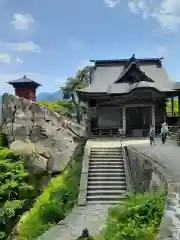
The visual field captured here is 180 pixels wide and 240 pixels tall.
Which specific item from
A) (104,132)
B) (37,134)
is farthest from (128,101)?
(37,134)

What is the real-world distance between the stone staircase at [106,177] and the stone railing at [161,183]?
0.68 m

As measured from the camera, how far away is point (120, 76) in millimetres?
27703

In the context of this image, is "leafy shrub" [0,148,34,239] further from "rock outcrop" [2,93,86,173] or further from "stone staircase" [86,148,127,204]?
"stone staircase" [86,148,127,204]

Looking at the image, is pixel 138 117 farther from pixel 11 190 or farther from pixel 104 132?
pixel 11 190

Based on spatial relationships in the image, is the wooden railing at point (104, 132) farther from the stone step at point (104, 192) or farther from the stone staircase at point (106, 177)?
the stone step at point (104, 192)

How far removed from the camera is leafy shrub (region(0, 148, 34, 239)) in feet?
50.0

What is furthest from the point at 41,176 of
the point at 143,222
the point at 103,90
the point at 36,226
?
the point at 143,222

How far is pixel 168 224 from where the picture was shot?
205 inches

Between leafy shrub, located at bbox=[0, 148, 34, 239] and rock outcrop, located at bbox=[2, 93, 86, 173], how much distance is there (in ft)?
3.29

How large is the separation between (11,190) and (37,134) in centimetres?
567

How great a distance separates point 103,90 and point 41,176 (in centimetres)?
1092

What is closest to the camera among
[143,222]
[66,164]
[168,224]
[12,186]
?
[168,224]

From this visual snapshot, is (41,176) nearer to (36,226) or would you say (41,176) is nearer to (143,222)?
(36,226)

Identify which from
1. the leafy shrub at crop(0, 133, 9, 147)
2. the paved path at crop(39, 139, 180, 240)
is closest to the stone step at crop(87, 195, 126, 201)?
the paved path at crop(39, 139, 180, 240)
